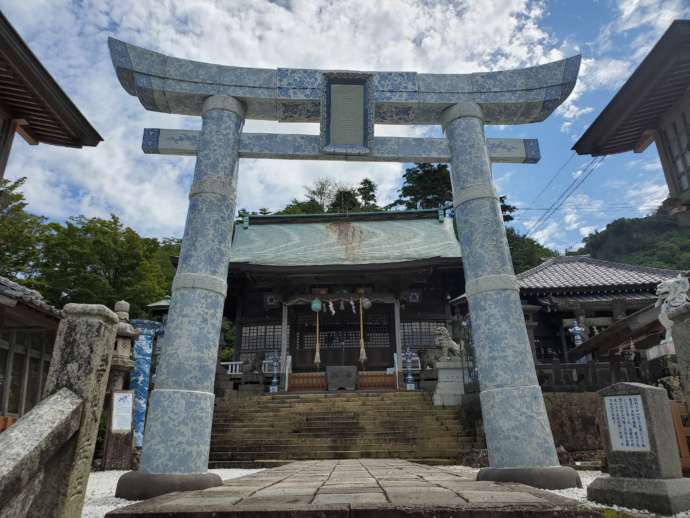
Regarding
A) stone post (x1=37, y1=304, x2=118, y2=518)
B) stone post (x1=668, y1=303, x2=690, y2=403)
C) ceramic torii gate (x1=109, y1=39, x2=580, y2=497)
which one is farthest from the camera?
ceramic torii gate (x1=109, y1=39, x2=580, y2=497)

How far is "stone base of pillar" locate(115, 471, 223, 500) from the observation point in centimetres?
483

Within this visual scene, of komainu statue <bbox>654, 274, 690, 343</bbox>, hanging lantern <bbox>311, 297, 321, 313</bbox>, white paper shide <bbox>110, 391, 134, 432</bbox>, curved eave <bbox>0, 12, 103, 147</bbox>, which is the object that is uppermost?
curved eave <bbox>0, 12, 103, 147</bbox>

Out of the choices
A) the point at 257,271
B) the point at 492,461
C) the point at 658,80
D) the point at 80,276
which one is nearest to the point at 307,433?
the point at 492,461

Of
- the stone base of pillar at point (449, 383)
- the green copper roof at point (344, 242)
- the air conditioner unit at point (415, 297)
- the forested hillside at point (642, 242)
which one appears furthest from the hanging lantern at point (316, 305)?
the forested hillside at point (642, 242)

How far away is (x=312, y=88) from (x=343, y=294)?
1246 centimetres

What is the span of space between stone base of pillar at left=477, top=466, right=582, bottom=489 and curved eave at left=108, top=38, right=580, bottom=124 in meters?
5.10

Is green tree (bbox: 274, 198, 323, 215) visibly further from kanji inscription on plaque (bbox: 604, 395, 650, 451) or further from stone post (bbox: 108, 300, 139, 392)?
kanji inscription on plaque (bbox: 604, 395, 650, 451)

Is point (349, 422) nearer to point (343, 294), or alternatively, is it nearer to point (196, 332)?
point (196, 332)

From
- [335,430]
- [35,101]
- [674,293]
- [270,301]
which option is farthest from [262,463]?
[270,301]

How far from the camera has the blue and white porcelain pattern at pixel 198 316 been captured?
5.13m

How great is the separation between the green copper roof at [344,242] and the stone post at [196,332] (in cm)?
1183

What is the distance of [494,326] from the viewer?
229 inches

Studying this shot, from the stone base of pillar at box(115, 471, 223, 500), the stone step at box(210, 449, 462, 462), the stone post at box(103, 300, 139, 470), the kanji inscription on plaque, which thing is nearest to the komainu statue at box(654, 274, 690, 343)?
the kanji inscription on plaque

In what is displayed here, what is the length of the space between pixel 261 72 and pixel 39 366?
10.2 meters
